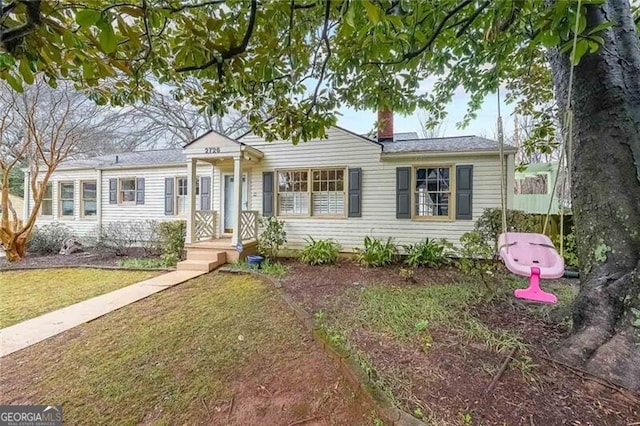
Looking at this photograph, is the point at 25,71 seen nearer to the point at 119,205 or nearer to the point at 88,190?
the point at 119,205

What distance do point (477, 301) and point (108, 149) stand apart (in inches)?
624

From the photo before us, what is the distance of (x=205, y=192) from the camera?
30.6 ft

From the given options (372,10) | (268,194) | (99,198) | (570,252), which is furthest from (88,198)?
(570,252)

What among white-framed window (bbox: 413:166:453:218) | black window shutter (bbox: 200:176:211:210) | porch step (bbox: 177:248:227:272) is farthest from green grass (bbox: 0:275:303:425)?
black window shutter (bbox: 200:176:211:210)

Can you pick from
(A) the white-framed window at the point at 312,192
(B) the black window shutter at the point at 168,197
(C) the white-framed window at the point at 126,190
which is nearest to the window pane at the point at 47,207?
(C) the white-framed window at the point at 126,190

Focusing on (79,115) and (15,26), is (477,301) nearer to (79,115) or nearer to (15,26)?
(15,26)

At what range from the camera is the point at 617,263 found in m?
2.31

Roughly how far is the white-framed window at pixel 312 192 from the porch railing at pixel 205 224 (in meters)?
1.95

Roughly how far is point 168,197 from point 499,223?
934 cm

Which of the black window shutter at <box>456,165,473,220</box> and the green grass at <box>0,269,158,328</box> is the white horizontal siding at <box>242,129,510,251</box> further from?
the green grass at <box>0,269,158,328</box>

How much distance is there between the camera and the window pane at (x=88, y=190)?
10.6 m

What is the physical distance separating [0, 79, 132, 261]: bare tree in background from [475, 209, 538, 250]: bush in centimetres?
949

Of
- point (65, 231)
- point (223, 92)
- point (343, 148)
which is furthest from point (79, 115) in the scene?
point (223, 92)

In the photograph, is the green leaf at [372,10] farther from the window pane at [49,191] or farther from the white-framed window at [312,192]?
the window pane at [49,191]
